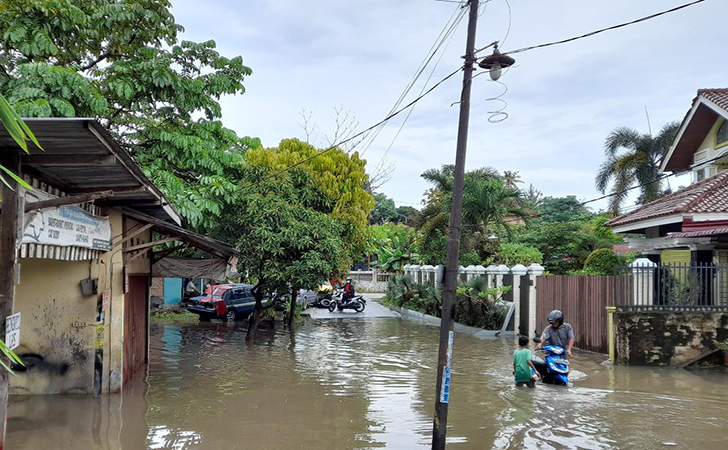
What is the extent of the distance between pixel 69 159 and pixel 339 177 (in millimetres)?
15349

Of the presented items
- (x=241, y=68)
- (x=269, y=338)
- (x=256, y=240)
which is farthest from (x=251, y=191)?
(x=269, y=338)

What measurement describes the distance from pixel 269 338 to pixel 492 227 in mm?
13098

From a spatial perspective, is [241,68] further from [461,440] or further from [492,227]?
[492,227]

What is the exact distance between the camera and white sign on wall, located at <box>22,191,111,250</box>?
6.34 metres

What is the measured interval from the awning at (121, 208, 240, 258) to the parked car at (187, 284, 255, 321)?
35.6 ft

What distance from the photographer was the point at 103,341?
9.82m

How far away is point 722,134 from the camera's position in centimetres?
1862

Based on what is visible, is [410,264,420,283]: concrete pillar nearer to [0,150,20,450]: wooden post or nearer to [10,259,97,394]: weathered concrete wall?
[10,259,97,394]: weathered concrete wall

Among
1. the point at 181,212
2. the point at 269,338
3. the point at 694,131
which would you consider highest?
the point at 694,131

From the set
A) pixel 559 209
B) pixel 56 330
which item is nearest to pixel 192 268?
pixel 56 330

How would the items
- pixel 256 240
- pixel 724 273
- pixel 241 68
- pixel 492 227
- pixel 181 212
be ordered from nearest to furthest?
pixel 181 212, pixel 724 273, pixel 241 68, pixel 256 240, pixel 492 227

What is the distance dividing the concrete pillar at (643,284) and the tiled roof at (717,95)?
21.9 feet

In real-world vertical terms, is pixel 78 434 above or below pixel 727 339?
below

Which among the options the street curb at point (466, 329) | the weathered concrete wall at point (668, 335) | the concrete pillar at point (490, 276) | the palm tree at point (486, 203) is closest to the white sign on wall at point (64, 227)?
the weathered concrete wall at point (668, 335)
